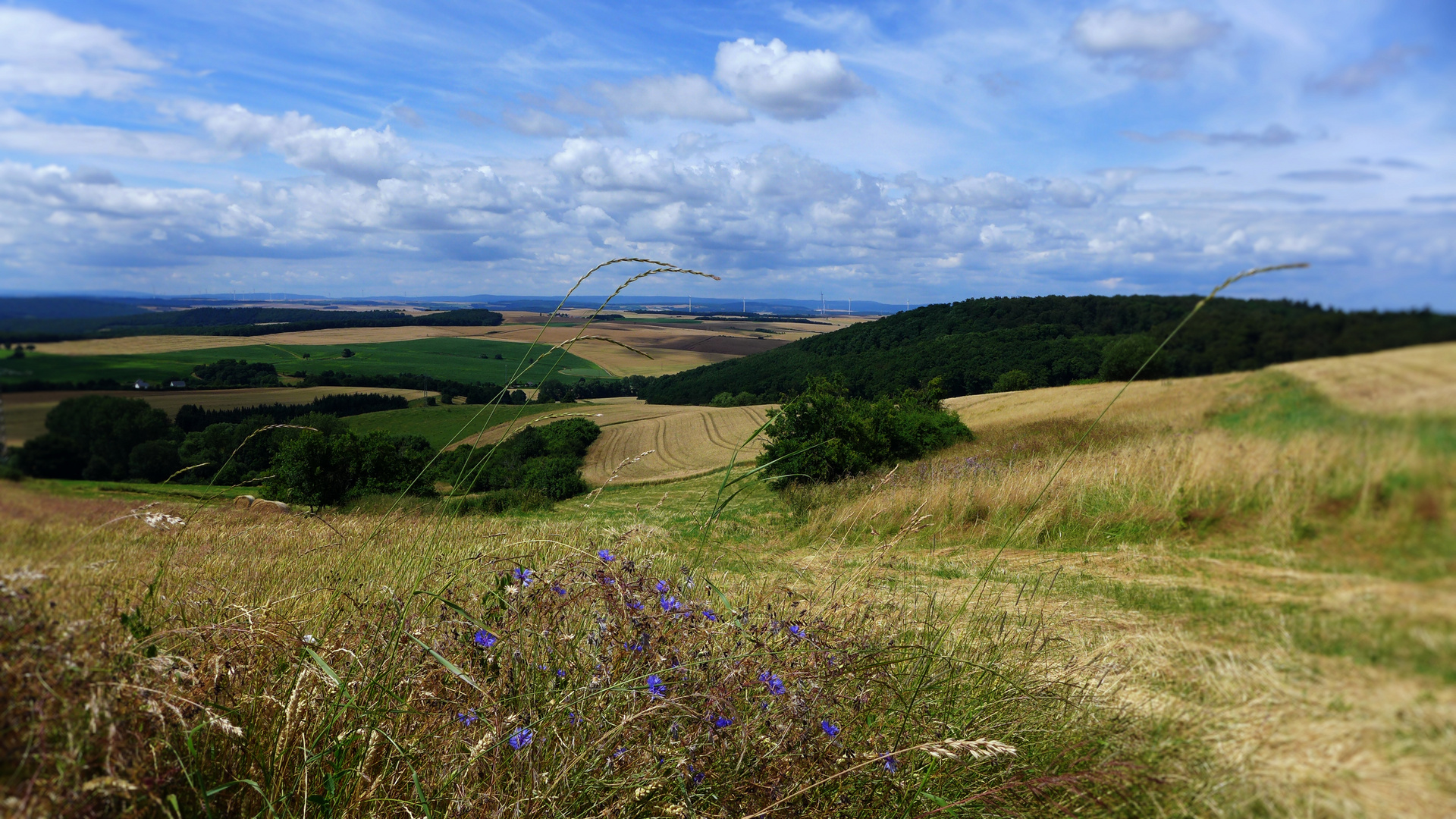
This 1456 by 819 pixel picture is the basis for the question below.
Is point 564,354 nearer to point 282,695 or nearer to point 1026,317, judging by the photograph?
point 282,695

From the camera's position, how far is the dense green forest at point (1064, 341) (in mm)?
1810

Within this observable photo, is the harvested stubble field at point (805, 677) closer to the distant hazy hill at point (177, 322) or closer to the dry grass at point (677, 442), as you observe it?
the distant hazy hill at point (177, 322)

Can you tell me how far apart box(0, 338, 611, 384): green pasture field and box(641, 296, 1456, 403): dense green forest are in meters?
2.25

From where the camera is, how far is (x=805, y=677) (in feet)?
7.85

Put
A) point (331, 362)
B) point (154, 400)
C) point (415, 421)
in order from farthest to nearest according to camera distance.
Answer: point (415, 421) → point (331, 362) → point (154, 400)

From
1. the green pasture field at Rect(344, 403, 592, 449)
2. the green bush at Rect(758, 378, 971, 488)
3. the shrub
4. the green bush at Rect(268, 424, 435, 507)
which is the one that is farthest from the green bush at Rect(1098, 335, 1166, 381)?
the green bush at Rect(268, 424, 435, 507)

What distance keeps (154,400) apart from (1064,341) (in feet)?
22.3

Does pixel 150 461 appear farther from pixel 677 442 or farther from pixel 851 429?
pixel 851 429

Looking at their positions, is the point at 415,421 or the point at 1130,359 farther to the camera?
the point at 415,421

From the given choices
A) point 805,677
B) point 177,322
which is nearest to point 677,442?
point 177,322

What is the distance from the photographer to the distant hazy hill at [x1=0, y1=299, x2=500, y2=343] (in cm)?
229

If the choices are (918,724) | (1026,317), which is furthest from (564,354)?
(1026,317)

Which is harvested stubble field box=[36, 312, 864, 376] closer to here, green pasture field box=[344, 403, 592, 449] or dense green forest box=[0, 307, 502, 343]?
dense green forest box=[0, 307, 502, 343]

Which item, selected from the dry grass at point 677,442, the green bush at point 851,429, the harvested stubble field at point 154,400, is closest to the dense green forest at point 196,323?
the harvested stubble field at point 154,400
